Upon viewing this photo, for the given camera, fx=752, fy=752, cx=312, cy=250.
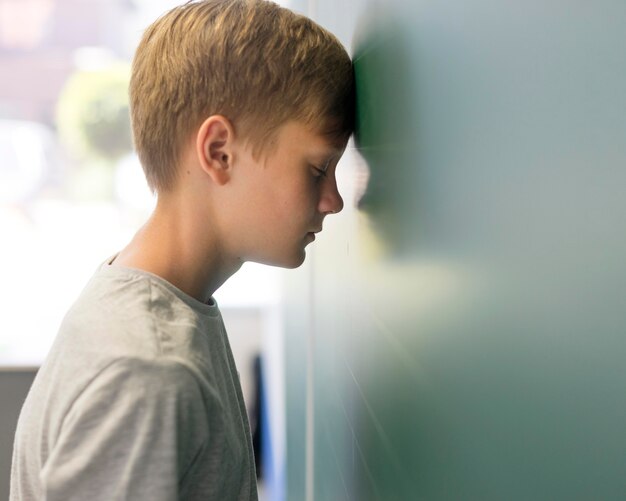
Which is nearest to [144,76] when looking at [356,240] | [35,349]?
[356,240]

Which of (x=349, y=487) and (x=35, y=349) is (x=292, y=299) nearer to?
(x=349, y=487)

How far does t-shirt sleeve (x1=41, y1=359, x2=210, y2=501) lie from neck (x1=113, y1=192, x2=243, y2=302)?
8.0 inches

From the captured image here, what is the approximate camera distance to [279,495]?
87.7 inches

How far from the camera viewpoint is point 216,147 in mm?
801

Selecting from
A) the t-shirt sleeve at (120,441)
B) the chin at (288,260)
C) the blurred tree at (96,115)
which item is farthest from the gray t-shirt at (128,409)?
the blurred tree at (96,115)

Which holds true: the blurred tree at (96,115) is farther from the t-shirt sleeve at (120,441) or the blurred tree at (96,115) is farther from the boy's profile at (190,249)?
the t-shirt sleeve at (120,441)

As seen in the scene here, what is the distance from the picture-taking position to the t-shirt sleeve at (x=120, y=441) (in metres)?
0.63

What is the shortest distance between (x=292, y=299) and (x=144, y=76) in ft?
3.28

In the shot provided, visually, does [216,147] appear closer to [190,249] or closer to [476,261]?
[190,249]

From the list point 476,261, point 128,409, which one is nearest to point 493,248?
point 476,261

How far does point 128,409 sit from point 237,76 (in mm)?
364

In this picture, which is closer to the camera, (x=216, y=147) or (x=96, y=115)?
(x=216, y=147)

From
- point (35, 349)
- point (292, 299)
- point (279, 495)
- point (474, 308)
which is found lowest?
point (279, 495)

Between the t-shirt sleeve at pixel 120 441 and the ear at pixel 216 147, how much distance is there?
0.80 feet
